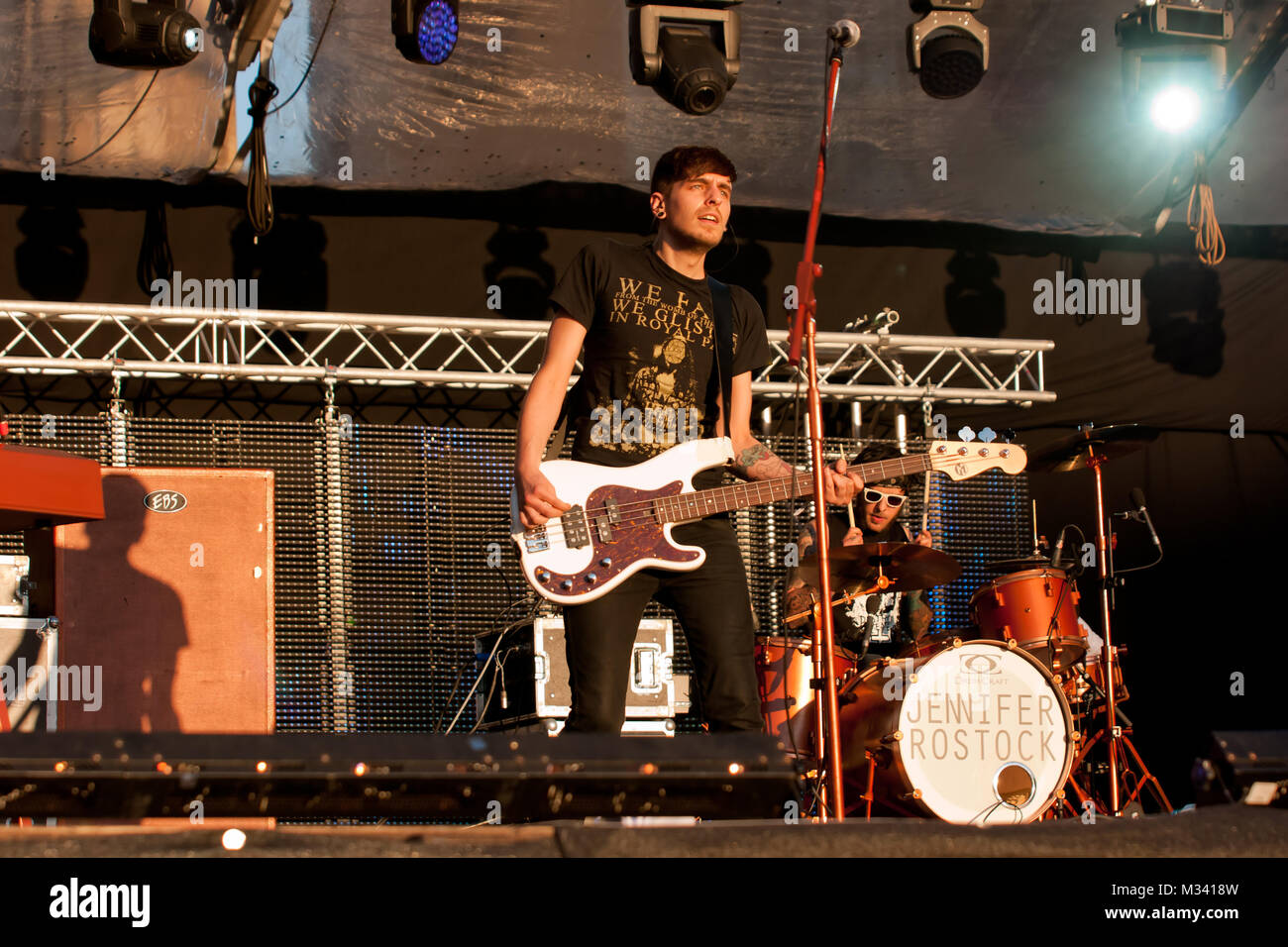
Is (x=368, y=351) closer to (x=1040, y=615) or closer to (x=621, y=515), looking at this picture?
(x=1040, y=615)

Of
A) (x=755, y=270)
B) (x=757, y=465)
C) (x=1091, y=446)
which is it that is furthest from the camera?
(x=755, y=270)

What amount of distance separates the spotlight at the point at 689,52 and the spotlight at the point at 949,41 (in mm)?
778

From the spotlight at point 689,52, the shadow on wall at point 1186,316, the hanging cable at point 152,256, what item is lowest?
the shadow on wall at point 1186,316

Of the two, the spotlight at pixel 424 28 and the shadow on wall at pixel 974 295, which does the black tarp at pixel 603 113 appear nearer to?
the shadow on wall at pixel 974 295

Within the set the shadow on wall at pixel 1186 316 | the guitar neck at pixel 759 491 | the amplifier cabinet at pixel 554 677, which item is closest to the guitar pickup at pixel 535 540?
the guitar neck at pixel 759 491

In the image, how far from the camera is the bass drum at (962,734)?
512cm

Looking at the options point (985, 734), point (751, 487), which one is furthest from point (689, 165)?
point (985, 734)

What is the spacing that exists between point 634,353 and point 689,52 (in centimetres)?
201

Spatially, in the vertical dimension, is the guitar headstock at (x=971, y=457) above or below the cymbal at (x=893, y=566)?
above

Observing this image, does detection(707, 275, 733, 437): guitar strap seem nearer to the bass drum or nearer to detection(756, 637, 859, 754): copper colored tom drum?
the bass drum

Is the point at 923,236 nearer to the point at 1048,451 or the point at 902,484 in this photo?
the point at 902,484

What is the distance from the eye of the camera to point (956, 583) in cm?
741

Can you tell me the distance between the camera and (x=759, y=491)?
4043mm

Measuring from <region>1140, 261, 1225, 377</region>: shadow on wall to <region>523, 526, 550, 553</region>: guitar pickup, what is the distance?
528 cm
